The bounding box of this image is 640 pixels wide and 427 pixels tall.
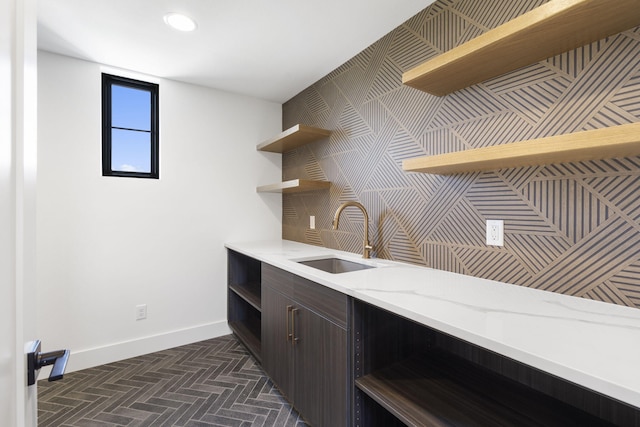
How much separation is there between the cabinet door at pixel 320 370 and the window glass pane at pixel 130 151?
6.85 feet

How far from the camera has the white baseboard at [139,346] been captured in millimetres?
2379

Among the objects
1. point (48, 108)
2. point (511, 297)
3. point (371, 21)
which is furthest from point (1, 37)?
point (48, 108)

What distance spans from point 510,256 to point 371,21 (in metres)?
1.68

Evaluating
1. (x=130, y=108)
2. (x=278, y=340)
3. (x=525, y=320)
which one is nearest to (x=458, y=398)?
(x=525, y=320)

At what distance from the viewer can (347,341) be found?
1.31m

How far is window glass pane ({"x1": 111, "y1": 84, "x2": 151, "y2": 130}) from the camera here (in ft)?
8.60

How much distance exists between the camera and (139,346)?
8.57ft

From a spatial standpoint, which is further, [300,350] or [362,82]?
[362,82]

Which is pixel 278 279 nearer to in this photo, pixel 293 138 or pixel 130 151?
pixel 293 138

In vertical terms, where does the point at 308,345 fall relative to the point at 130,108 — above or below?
below

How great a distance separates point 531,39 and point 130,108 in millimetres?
3006

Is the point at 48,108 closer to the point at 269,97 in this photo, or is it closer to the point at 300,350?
the point at 269,97

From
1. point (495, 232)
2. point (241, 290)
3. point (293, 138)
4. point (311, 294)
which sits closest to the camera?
point (495, 232)

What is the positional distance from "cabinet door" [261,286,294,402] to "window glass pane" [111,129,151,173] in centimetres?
169
